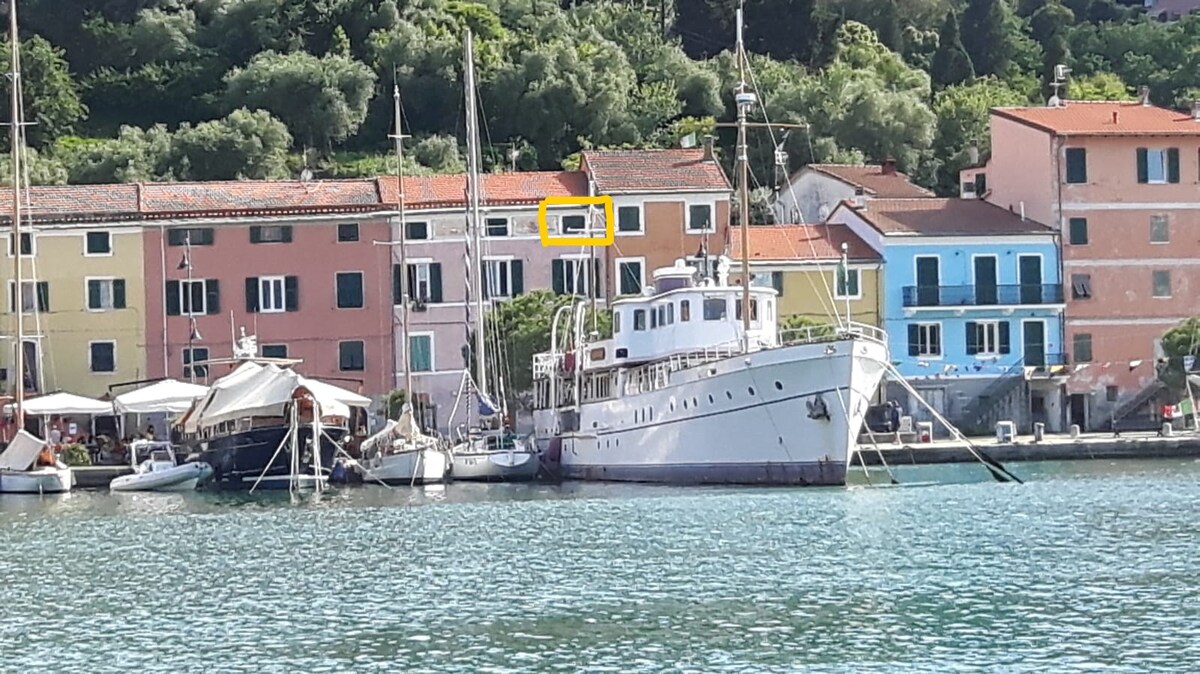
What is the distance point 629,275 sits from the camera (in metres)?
66.8

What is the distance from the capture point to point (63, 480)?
182 ft

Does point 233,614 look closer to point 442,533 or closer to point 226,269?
point 442,533

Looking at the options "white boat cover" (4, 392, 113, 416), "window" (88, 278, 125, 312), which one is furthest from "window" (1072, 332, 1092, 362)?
"window" (88, 278, 125, 312)

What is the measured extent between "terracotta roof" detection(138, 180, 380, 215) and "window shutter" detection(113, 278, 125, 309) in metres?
2.14

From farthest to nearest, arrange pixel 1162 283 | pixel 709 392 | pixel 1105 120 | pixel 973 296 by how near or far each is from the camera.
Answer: pixel 1105 120 → pixel 1162 283 → pixel 973 296 → pixel 709 392

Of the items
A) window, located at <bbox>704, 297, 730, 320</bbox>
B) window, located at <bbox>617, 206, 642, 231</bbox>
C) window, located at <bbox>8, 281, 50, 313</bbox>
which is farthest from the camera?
window, located at <bbox>617, 206, 642, 231</bbox>

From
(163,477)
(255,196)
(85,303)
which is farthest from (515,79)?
(163,477)

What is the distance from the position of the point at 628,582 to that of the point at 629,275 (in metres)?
34.2

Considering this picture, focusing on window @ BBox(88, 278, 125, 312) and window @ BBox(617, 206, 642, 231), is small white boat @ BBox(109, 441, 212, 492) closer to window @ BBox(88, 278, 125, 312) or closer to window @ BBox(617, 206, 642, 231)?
window @ BBox(88, 278, 125, 312)

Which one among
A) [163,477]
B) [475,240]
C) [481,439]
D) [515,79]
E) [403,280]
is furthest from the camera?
[515,79]

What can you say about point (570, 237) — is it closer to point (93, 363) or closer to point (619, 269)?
point (619, 269)

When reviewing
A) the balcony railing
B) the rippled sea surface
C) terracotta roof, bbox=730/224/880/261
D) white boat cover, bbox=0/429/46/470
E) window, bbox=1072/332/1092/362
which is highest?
terracotta roof, bbox=730/224/880/261

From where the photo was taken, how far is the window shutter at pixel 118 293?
218 feet

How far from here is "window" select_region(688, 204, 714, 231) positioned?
66750mm
